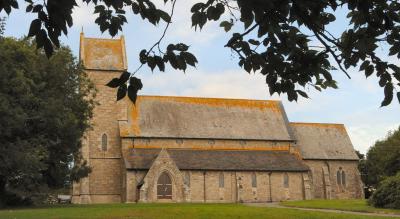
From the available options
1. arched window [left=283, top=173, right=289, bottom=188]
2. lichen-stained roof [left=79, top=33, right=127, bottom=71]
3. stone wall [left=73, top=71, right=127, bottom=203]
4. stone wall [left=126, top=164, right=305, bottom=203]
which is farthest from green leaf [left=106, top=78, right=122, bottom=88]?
arched window [left=283, top=173, right=289, bottom=188]

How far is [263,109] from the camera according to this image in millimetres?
Result: 59594

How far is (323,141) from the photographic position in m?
59.0

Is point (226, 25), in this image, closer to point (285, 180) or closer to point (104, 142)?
point (104, 142)

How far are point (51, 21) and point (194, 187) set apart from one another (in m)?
45.5

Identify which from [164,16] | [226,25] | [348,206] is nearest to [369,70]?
[226,25]

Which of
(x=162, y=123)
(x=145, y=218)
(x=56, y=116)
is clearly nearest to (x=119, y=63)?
(x=162, y=123)

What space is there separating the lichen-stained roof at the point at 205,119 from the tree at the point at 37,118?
1237 cm

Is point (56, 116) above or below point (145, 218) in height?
above

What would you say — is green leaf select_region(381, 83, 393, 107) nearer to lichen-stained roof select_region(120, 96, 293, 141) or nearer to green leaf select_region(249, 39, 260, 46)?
green leaf select_region(249, 39, 260, 46)

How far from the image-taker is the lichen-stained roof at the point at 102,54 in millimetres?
53094

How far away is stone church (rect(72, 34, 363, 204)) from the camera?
48.7 m

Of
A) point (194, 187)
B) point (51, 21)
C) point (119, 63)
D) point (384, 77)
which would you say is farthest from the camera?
point (119, 63)

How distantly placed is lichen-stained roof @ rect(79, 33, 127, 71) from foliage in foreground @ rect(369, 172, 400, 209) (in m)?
29.6

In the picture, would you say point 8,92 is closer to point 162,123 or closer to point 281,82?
point 162,123
